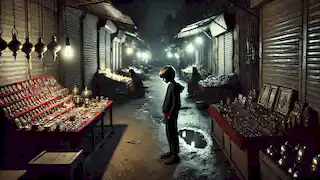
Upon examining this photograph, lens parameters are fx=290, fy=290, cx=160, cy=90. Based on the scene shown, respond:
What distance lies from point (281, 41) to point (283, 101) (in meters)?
1.81

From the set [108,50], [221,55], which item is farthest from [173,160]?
[108,50]

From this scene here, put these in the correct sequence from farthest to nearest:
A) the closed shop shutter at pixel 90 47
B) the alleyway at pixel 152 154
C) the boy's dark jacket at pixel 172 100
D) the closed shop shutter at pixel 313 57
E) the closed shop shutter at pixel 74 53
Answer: the closed shop shutter at pixel 90 47 < the closed shop shutter at pixel 74 53 < the boy's dark jacket at pixel 172 100 < the alleyway at pixel 152 154 < the closed shop shutter at pixel 313 57

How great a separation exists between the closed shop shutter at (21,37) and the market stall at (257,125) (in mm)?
6071

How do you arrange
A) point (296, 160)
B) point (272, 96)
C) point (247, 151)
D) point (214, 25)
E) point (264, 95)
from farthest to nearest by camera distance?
point (214, 25) → point (264, 95) → point (272, 96) → point (247, 151) → point (296, 160)

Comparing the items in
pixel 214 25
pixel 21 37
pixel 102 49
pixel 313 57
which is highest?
pixel 214 25

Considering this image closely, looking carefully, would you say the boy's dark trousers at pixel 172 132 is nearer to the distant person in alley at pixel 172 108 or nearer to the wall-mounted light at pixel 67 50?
the distant person in alley at pixel 172 108

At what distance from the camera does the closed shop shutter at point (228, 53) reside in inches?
638

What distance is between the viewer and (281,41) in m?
8.32

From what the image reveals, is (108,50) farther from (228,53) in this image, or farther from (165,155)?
(165,155)

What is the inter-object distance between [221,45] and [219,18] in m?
2.87

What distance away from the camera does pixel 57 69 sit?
11992mm

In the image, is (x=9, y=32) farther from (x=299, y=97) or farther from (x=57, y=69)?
(x=299, y=97)

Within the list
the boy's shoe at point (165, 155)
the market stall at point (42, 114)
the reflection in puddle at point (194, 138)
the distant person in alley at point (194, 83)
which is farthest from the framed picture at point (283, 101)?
the distant person in alley at point (194, 83)

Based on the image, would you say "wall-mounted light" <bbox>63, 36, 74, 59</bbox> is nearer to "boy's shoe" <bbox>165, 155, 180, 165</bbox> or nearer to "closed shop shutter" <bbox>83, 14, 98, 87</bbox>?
"closed shop shutter" <bbox>83, 14, 98, 87</bbox>
